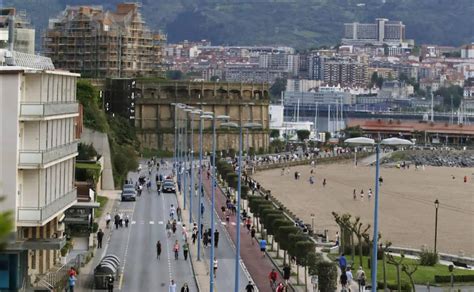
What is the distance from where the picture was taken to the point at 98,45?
346 ft

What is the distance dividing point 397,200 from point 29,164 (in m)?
41.8

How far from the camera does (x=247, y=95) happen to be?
103 meters

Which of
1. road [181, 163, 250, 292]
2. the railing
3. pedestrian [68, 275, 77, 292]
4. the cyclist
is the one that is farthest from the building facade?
the railing

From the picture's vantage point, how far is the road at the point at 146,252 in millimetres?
28672

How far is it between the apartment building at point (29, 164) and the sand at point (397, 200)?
17726 mm

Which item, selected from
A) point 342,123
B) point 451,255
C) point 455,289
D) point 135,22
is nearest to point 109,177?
point 451,255

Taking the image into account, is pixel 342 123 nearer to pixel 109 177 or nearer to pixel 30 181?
pixel 109 177

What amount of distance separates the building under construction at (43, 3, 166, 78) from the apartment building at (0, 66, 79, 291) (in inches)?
3047

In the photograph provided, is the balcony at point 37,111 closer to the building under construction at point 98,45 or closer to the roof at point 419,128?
the building under construction at point 98,45

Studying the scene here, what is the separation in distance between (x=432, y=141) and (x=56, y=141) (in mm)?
122089

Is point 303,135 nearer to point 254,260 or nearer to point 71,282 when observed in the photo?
point 254,260

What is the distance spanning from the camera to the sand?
45.2 m

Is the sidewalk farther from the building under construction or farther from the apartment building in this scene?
the building under construction

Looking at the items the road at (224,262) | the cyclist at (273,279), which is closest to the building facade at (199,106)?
the road at (224,262)
